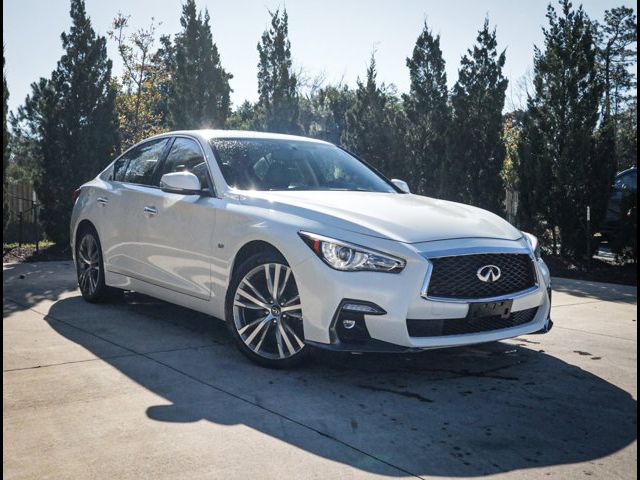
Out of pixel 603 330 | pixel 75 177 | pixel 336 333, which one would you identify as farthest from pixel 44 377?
pixel 75 177

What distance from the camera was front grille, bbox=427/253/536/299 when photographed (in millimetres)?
4059

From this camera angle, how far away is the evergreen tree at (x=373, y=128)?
48.1ft

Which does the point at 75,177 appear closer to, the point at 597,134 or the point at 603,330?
the point at 597,134

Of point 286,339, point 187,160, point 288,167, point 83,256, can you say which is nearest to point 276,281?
point 286,339

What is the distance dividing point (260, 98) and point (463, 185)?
782 centimetres

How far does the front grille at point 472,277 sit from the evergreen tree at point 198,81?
14231mm

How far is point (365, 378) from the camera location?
4.39 m

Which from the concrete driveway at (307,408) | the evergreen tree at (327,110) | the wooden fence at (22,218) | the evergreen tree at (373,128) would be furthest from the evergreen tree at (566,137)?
the evergreen tree at (327,110)

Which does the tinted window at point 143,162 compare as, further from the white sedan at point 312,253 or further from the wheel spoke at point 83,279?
the wheel spoke at point 83,279

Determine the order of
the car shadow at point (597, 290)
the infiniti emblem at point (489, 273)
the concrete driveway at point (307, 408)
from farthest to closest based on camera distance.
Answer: the car shadow at point (597, 290) → the infiniti emblem at point (489, 273) → the concrete driveway at point (307, 408)

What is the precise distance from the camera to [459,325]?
4.13 m

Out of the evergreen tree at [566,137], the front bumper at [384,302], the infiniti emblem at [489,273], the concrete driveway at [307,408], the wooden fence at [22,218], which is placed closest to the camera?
the concrete driveway at [307,408]

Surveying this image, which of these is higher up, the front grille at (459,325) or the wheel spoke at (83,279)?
the front grille at (459,325)

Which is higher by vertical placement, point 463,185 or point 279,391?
point 463,185
